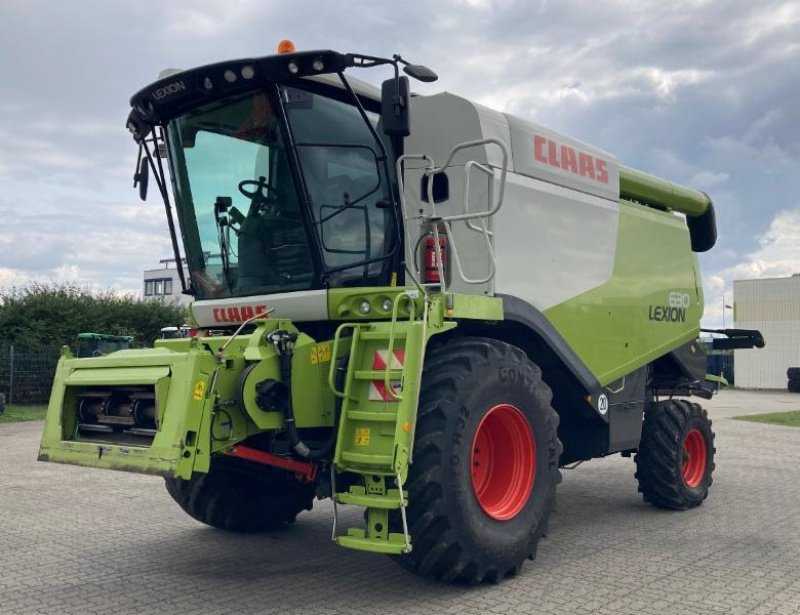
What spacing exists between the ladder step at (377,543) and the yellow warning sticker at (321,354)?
107 centimetres

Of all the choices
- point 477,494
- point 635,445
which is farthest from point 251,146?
point 635,445

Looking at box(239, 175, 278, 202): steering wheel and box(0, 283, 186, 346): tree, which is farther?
box(0, 283, 186, 346): tree

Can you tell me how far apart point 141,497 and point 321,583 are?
377 cm

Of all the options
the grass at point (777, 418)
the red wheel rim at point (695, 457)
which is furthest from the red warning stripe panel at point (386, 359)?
the grass at point (777, 418)

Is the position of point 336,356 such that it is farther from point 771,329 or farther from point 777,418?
point 771,329

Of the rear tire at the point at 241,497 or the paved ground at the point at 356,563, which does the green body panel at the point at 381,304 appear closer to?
the rear tire at the point at 241,497

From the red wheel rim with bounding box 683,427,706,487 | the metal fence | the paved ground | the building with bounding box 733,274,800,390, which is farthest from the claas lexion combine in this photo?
the building with bounding box 733,274,800,390

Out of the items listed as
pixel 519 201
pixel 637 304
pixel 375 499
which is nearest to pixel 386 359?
pixel 375 499

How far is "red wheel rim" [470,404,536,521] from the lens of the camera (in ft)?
17.3

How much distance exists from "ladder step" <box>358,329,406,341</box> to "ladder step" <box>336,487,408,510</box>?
0.87 metres

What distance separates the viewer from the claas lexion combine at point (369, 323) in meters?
4.63

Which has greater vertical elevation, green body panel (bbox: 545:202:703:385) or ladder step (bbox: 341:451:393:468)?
green body panel (bbox: 545:202:703:385)

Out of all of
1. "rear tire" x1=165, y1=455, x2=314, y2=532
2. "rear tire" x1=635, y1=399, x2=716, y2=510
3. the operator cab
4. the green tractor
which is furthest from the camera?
the green tractor

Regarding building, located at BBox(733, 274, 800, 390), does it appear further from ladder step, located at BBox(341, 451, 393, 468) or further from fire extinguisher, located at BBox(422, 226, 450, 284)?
ladder step, located at BBox(341, 451, 393, 468)
